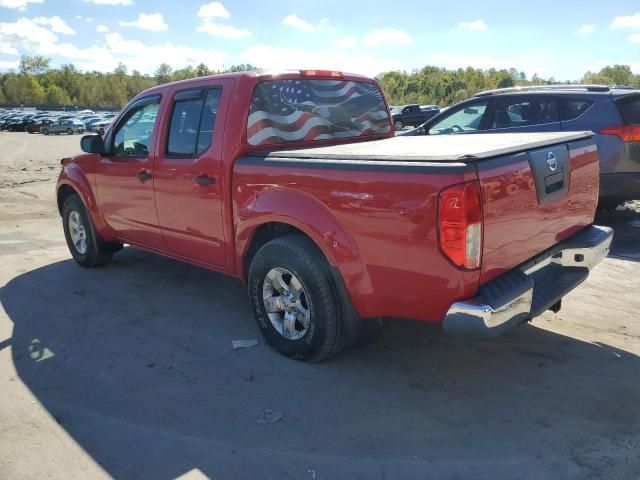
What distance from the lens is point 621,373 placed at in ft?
11.5

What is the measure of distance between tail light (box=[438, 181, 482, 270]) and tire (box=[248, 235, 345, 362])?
927 millimetres

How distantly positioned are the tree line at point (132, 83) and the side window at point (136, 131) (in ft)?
324

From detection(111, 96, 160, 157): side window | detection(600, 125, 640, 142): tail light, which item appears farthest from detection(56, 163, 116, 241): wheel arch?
detection(600, 125, 640, 142): tail light

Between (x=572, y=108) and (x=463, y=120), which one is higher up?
(x=572, y=108)

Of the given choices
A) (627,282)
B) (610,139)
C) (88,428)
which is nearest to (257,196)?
(88,428)

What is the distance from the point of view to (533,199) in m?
3.16

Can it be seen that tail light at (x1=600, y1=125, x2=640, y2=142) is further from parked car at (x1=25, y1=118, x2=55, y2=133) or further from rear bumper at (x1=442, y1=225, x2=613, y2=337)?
parked car at (x1=25, y1=118, x2=55, y2=133)

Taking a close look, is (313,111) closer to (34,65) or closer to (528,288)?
(528,288)

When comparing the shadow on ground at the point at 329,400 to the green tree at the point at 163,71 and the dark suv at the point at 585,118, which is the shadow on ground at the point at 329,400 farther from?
the green tree at the point at 163,71

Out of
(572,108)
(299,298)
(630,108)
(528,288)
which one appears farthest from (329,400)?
(630,108)

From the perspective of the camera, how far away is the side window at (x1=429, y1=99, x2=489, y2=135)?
766 cm

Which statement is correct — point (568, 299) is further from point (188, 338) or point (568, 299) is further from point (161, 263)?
point (161, 263)

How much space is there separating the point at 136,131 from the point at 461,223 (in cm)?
355

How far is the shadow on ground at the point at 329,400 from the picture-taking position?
9.01ft
